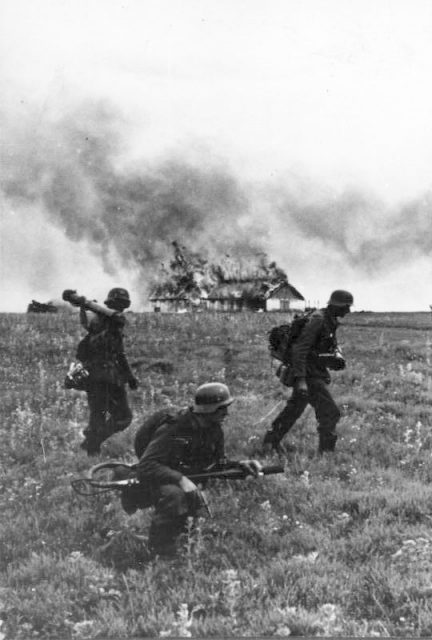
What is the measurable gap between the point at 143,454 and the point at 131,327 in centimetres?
1813

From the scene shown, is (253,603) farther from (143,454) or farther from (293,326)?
(293,326)

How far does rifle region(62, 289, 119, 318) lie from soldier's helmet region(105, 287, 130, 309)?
6.7 inches

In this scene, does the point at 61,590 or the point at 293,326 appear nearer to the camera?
the point at 61,590

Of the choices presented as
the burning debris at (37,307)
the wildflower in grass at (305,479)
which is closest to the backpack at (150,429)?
the wildflower in grass at (305,479)

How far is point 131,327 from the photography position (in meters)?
23.2

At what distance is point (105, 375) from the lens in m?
7.94

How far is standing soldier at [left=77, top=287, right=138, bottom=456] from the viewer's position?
791cm

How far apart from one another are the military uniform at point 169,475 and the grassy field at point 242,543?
0.22 metres

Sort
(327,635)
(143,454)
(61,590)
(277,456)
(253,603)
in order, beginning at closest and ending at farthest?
1. (327,635)
2. (253,603)
3. (61,590)
4. (143,454)
5. (277,456)

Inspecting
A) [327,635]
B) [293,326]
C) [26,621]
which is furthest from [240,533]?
[293,326]

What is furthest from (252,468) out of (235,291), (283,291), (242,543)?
(283,291)

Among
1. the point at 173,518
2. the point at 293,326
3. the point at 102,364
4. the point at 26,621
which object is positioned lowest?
the point at 26,621

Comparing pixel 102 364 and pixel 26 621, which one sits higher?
pixel 102 364

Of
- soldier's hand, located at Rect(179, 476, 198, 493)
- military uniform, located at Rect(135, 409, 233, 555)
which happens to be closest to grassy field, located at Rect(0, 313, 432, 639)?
military uniform, located at Rect(135, 409, 233, 555)
